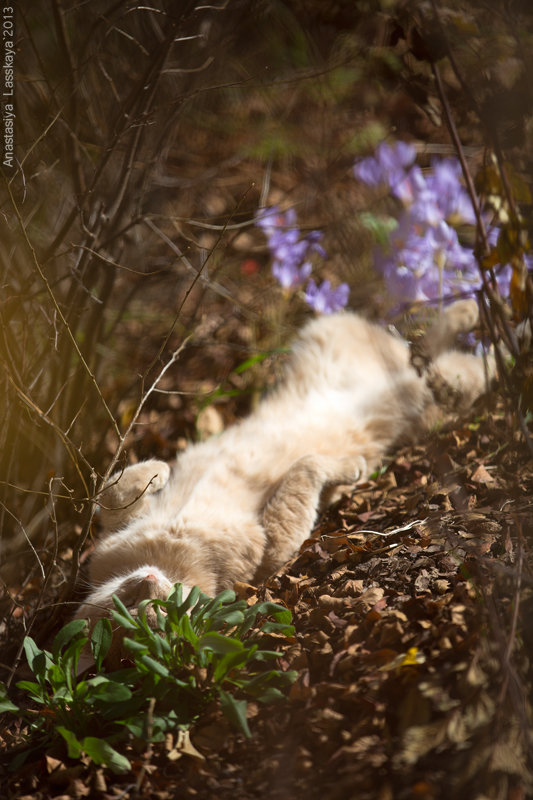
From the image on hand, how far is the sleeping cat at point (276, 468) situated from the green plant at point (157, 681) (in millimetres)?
463

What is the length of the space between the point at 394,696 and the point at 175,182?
402 centimetres

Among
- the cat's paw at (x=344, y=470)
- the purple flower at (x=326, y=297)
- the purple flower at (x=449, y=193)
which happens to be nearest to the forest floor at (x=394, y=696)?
the cat's paw at (x=344, y=470)

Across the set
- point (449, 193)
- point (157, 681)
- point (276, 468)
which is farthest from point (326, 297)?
point (157, 681)

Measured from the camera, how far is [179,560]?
274cm

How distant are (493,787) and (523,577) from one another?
504mm

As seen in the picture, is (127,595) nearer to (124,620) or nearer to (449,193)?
(124,620)

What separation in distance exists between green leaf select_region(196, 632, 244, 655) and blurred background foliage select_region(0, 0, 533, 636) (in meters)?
0.60

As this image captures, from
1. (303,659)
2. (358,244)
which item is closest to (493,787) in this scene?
(303,659)

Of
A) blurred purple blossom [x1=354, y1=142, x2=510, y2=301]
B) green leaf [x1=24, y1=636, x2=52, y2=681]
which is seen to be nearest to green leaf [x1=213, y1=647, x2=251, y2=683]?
green leaf [x1=24, y1=636, x2=52, y2=681]

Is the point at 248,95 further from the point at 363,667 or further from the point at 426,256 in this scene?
the point at 363,667

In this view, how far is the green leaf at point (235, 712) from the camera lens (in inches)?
64.6

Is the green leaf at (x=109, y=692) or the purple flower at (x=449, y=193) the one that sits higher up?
the purple flower at (x=449, y=193)

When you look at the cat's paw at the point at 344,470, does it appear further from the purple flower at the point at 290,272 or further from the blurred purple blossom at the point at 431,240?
the purple flower at the point at 290,272

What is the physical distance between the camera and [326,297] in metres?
3.95
